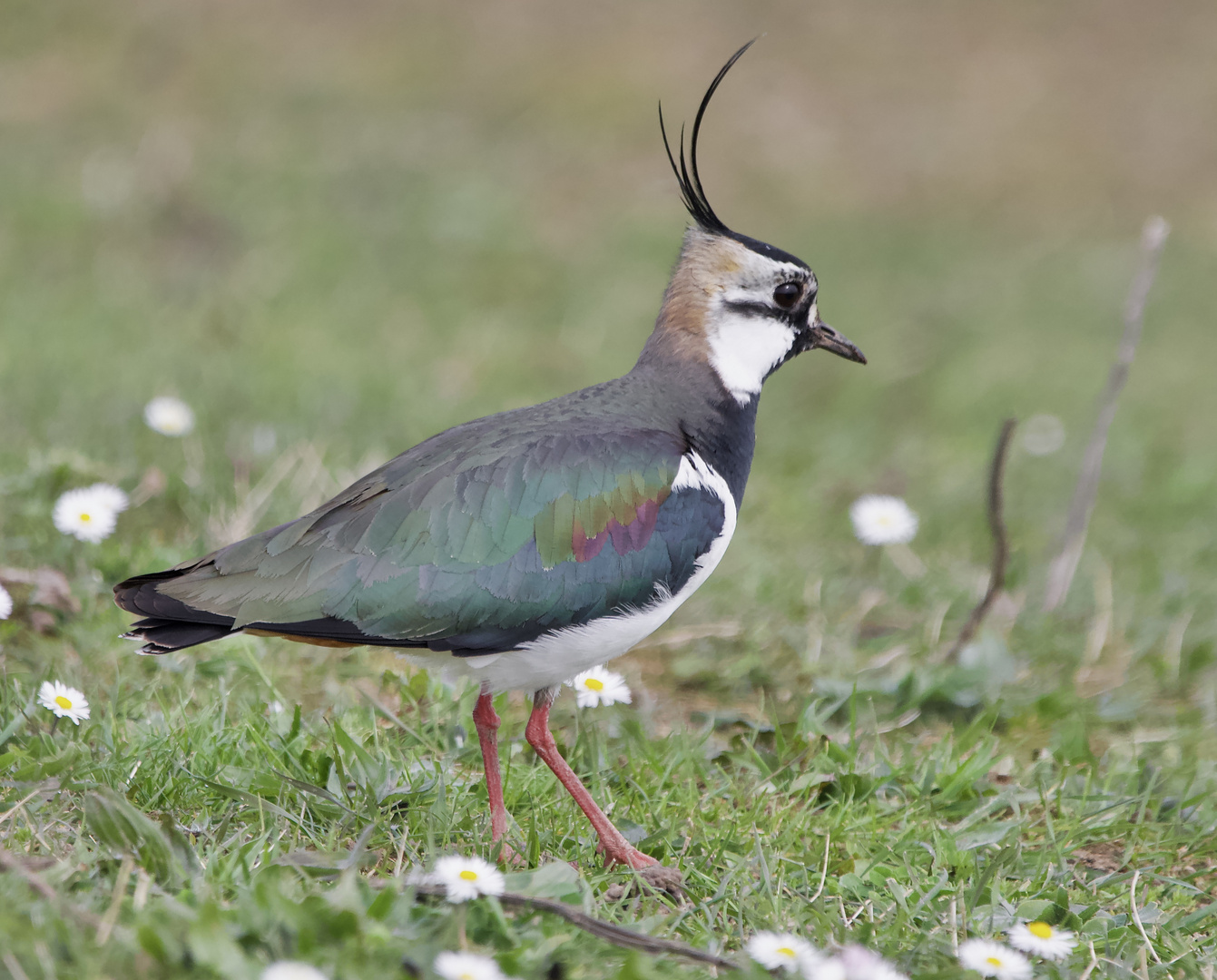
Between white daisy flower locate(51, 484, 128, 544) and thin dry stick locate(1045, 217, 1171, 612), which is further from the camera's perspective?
thin dry stick locate(1045, 217, 1171, 612)

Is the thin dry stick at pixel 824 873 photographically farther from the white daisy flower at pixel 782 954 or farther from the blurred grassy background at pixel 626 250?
the blurred grassy background at pixel 626 250

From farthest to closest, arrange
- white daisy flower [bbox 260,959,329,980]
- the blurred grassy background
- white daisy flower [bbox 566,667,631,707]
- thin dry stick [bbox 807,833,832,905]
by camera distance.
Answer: the blurred grassy background → white daisy flower [bbox 566,667,631,707] → thin dry stick [bbox 807,833,832,905] → white daisy flower [bbox 260,959,329,980]

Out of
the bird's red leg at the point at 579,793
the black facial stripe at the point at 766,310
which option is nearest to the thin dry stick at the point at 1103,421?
the black facial stripe at the point at 766,310

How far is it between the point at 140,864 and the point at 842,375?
596cm

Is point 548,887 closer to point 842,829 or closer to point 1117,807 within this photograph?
point 842,829

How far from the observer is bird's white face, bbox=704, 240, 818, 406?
12.7 ft

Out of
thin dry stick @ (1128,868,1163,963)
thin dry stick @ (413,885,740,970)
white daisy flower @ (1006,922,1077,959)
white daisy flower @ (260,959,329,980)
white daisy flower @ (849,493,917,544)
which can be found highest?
white daisy flower @ (260,959,329,980)

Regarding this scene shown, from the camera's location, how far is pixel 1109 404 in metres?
4.96

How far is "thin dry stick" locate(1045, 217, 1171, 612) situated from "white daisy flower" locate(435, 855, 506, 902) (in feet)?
10.1

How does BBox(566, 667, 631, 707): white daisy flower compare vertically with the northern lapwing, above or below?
below

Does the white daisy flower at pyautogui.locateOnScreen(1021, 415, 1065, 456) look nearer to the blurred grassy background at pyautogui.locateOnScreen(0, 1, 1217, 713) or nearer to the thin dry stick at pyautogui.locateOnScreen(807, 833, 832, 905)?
the blurred grassy background at pyautogui.locateOnScreen(0, 1, 1217, 713)

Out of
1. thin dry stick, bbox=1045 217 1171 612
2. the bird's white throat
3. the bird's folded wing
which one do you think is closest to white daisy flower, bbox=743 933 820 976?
the bird's folded wing

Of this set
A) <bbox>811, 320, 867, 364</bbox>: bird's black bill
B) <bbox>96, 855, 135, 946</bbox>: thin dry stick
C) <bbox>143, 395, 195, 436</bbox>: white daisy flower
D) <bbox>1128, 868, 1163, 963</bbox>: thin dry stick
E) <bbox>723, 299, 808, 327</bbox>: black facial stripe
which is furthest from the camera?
<bbox>143, 395, 195, 436</bbox>: white daisy flower

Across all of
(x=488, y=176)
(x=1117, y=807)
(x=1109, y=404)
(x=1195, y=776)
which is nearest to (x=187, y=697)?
(x=1117, y=807)
